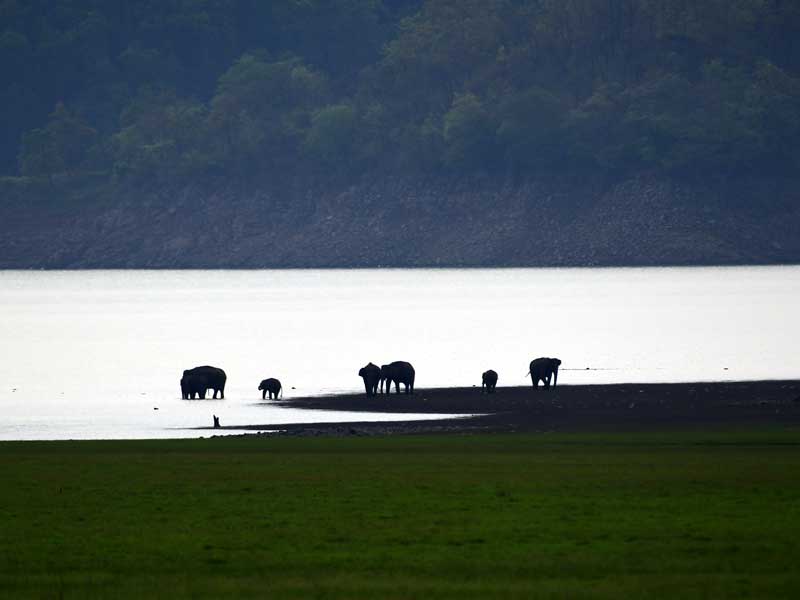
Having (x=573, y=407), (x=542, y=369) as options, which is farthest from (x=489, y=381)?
(x=573, y=407)

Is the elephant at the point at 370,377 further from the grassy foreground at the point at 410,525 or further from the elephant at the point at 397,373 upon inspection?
the grassy foreground at the point at 410,525

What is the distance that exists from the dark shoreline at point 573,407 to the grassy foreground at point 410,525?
9.41m

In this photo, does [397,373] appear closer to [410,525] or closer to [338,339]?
[410,525]

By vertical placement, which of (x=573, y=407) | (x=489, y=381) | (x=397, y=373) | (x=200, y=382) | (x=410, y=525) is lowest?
(x=410, y=525)

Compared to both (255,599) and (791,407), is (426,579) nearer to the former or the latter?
(255,599)

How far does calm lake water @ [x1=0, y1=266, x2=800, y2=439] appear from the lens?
63500mm

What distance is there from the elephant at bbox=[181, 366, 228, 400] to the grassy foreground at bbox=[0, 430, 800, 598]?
2763 cm

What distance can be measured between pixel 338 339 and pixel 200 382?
40123 millimetres

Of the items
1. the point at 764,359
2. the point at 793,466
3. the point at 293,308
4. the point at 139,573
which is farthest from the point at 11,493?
the point at 293,308

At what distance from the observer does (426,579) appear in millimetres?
22141

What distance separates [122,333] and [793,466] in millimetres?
87115

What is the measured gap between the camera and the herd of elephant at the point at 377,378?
195ft

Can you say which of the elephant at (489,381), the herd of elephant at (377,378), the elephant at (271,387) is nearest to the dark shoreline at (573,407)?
the elephant at (489,381)

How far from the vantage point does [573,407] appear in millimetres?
51969
